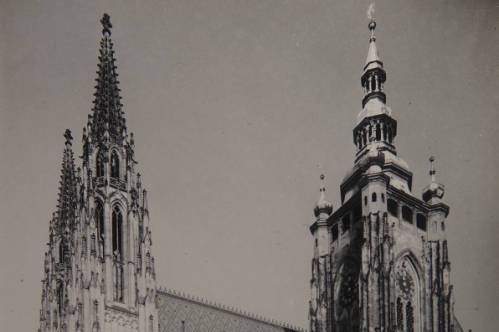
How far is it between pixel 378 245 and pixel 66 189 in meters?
19.0

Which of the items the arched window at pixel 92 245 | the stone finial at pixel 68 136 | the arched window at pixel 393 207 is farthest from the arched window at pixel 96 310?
the arched window at pixel 393 207

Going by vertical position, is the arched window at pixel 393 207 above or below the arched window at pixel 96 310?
above

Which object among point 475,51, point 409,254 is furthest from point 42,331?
point 475,51

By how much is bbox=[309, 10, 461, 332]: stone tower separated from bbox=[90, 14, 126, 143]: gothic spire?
546 inches

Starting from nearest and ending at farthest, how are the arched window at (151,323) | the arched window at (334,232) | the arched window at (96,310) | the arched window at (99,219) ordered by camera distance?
the arched window at (96,310) → the arched window at (151,323) → the arched window at (99,219) → the arched window at (334,232)

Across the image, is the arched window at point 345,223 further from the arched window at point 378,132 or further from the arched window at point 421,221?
the arched window at point 378,132

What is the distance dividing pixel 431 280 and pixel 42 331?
22033 millimetres

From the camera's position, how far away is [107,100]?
203ft

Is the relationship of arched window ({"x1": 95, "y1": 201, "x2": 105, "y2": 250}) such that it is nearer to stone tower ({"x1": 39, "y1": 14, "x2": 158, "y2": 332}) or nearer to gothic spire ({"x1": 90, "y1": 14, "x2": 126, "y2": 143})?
stone tower ({"x1": 39, "y1": 14, "x2": 158, "y2": 332})

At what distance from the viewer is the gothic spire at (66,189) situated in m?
66.8

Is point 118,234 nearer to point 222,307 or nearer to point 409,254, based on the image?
point 222,307

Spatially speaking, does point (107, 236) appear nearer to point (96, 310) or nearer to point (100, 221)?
point (100, 221)

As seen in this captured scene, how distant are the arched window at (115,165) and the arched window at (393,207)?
50.9ft

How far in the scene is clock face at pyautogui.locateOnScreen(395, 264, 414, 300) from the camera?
63.4 meters
